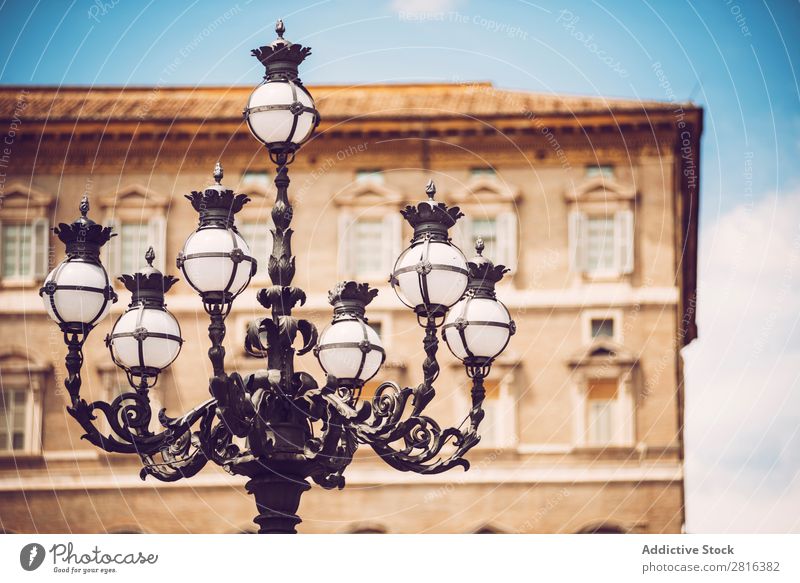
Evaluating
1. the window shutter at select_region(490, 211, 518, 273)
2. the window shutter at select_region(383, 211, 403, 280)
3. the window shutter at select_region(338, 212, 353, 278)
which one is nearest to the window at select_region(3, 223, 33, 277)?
the window shutter at select_region(338, 212, 353, 278)

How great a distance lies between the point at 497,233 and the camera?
32562 mm

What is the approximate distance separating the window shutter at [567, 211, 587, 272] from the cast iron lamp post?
2267cm

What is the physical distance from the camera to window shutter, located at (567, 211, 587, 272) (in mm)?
32312

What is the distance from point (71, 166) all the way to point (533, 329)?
10.4m

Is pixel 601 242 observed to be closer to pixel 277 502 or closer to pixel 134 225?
pixel 134 225

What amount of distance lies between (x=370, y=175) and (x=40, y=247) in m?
7.11

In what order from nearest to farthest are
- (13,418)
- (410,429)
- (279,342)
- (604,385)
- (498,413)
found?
(279,342)
(410,429)
(498,413)
(13,418)
(604,385)

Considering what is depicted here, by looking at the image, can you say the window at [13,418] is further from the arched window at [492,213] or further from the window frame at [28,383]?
the arched window at [492,213]

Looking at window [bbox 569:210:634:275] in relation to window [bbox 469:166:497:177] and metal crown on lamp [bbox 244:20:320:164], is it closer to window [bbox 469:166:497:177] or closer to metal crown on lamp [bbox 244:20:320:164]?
window [bbox 469:166:497:177]

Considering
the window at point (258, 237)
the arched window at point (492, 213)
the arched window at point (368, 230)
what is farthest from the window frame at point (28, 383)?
the arched window at point (492, 213)

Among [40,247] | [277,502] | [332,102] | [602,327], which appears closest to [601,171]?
[602,327]

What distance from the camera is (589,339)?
3192 centimetres
